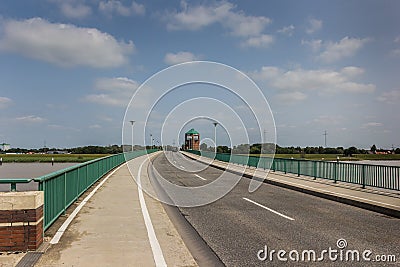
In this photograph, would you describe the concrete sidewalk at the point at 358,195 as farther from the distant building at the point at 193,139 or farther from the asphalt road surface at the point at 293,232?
the distant building at the point at 193,139

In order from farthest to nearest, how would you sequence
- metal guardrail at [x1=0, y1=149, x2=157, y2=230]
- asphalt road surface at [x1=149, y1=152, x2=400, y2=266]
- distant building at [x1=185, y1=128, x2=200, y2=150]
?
1. distant building at [x1=185, y1=128, x2=200, y2=150]
2. metal guardrail at [x1=0, y1=149, x2=157, y2=230]
3. asphalt road surface at [x1=149, y1=152, x2=400, y2=266]

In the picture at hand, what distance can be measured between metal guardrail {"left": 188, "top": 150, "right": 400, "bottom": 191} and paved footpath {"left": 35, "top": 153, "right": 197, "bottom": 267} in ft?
29.5

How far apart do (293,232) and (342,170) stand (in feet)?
34.5

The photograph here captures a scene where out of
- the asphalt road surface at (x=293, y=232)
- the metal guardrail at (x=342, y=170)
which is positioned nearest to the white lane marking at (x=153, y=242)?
the asphalt road surface at (x=293, y=232)

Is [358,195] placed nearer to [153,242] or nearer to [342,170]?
[342,170]

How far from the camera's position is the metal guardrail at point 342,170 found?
1493cm

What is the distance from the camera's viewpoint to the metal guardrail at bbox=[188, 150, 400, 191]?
14.9 meters

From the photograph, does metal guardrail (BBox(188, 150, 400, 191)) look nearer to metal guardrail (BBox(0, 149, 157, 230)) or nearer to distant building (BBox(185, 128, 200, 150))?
metal guardrail (BBox(0, 149, 157, 230))

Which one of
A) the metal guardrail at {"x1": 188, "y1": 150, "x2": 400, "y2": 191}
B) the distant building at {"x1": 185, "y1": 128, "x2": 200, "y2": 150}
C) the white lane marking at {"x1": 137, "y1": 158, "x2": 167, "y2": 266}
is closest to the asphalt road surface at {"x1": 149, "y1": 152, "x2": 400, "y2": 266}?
the white lane marking at {"x1": 137, "y1": 158, "x2": 167, "y2": 266}

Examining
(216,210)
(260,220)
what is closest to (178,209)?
(216,210)

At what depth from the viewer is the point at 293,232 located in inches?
346

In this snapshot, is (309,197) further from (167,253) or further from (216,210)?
(167,253)

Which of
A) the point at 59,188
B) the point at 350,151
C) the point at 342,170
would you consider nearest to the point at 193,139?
the point at 350,151

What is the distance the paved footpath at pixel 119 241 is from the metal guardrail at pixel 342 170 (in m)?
8.99
